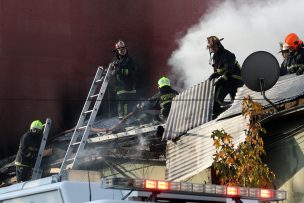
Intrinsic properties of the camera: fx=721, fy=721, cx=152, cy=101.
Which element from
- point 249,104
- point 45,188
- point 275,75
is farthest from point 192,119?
point 45,188

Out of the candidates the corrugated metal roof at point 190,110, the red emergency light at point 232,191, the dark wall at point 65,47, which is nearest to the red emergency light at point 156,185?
the red emergency light at point 232,191

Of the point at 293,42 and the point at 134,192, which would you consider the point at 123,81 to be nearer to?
the point at 293,42

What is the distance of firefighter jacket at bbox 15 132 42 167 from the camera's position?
40.5 ft

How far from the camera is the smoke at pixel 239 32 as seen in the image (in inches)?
595

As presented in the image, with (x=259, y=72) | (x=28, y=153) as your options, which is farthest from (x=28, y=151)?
(x=259, y=72)

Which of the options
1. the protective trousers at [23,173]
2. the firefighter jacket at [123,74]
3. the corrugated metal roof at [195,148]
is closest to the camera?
the corrugated metal roof at [195,148]

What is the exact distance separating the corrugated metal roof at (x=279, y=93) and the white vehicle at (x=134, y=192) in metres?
3.72

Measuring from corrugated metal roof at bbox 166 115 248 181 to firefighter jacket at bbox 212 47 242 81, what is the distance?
125 centimetres

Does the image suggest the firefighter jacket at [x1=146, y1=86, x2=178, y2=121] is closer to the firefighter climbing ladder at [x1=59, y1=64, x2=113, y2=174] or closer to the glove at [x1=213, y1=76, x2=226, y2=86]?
the firefighter climbing ladder at [x1=59, y1=64, x2=113, y2=174]

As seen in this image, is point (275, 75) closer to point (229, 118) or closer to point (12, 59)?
point (229, 118)

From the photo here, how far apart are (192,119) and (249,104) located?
8.09 ft

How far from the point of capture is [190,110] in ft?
34.8

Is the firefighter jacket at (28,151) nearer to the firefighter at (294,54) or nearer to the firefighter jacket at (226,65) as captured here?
the firefighter jacket at (226,65)

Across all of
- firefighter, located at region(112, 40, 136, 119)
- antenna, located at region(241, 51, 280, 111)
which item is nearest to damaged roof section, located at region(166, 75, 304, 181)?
antenna, located at region(241, 51, 280, 111)
